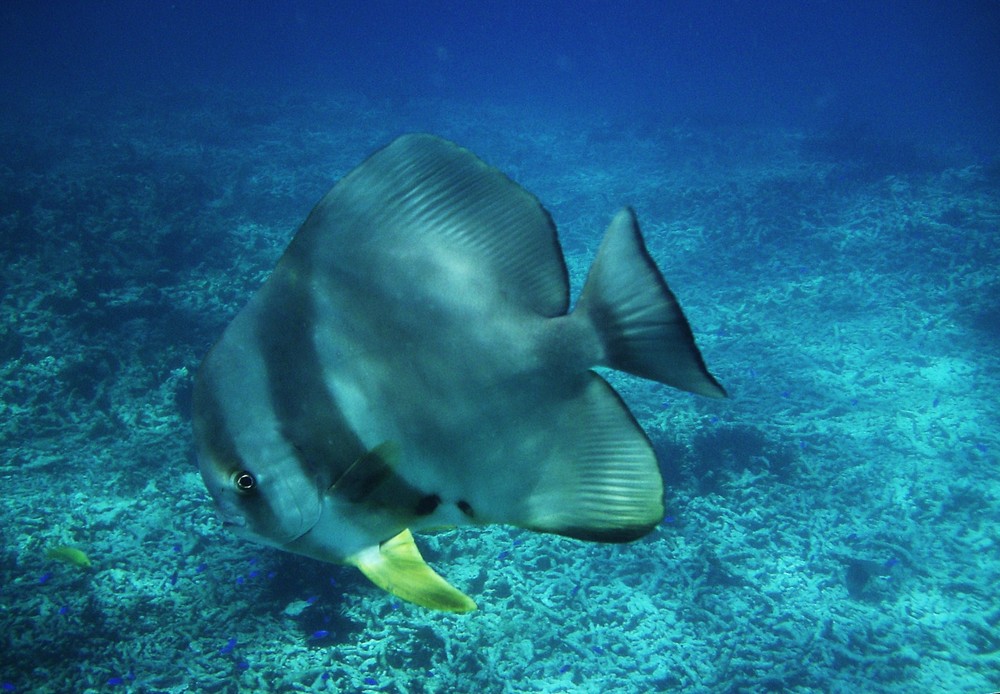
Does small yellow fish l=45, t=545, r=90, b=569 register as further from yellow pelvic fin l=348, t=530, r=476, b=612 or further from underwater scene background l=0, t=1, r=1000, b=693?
yellow pelvic fin l=348, t=530, r=476, b=612

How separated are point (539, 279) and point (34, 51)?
5886 cm

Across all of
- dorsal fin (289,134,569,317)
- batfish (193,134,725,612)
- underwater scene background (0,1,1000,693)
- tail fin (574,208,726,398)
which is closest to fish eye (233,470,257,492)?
batfish (193,134,725,612)

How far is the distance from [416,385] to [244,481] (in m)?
0.37

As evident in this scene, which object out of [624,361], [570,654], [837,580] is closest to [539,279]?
[624,361]

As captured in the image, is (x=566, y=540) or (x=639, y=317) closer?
(x=639, y=317)

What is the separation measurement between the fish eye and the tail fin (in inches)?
28.0

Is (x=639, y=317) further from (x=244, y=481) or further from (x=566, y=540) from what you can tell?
(x=566, y=540)

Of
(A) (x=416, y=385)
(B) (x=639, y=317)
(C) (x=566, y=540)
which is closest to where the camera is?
(B) (x=639, y=317)

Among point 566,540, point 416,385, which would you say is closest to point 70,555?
point 566,540

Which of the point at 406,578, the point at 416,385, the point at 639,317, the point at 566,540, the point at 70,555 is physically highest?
the point at 639,317

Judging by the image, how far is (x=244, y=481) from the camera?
1.07 metres

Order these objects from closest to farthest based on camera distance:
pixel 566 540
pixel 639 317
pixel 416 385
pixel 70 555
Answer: pixel 639 317, pixel 416 385, pixel 70 555, pixel 566 540

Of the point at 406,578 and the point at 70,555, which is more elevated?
the point at 406,578

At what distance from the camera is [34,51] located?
42.6 meters
